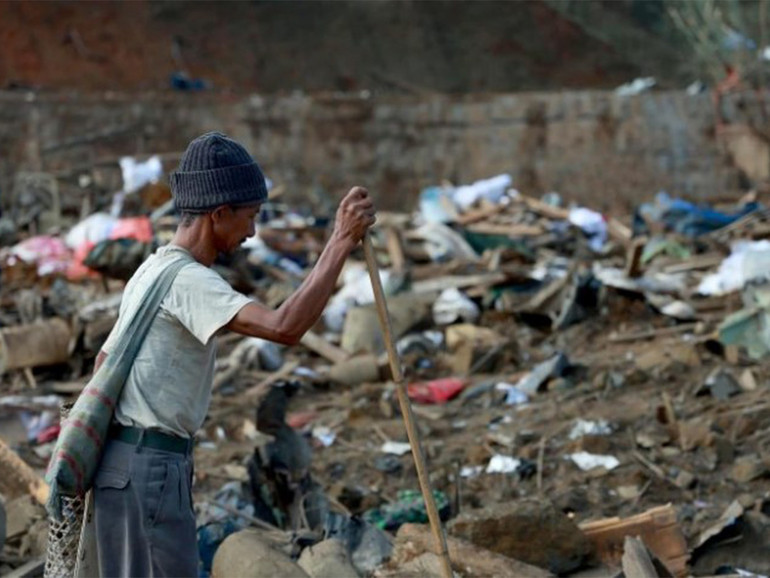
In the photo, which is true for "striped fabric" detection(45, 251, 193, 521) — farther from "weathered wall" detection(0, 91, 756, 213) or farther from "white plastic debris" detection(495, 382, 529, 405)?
"weathered wall" detection(0, 91, 756, 213)

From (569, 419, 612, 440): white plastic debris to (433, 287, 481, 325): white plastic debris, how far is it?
355 cm

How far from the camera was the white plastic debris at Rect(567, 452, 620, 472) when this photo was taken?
6.76 metres

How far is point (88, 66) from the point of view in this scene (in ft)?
81.3

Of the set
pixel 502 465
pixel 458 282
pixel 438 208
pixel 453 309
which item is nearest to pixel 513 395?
pixel 502 465

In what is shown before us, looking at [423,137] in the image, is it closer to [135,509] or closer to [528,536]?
[528,536]

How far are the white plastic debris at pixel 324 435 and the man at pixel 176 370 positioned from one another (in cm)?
467

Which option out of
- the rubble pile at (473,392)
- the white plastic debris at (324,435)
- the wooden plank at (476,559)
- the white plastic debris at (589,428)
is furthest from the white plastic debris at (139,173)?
the wooden plank at (476,559)

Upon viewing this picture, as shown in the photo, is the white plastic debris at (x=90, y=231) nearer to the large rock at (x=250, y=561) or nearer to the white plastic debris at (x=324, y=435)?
the white plastic debris at (x=324, y=435)

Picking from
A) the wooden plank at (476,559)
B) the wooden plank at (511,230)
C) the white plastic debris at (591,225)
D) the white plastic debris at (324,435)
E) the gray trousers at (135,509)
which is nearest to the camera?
the gray trousers at (135,509)

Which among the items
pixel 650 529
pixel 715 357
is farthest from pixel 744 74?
pixel 650 529

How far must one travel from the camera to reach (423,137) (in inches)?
720

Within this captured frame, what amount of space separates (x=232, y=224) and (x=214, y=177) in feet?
0.47

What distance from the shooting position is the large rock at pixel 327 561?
4363mm

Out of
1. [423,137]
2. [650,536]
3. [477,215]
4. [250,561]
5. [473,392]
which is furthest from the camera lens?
[423,137]
